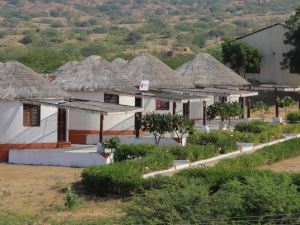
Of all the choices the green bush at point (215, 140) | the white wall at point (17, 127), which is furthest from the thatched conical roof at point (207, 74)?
the white wall at point (17, 127)

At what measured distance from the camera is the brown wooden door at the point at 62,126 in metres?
33.4

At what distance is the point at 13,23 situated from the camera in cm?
15188

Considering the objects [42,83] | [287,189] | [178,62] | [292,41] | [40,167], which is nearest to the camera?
[287,189]

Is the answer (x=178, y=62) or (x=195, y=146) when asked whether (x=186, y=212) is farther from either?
(x=178, y=62)

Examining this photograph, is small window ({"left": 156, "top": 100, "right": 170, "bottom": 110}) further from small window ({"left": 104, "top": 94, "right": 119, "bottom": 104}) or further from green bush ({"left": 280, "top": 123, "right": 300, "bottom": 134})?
green bush ({"left": 280, "top": 123, "right": 300, "bottom": 134})

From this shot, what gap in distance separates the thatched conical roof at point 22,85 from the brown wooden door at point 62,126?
708mm

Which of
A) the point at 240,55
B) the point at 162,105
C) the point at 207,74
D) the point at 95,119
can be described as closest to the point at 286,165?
the point at 95,119

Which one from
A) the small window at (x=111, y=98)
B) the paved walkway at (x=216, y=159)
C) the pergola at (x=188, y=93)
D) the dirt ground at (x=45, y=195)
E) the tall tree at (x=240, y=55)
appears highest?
the tall tree at (x=240, y=55)

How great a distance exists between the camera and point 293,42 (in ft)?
188

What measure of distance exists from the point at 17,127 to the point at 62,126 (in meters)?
2.40

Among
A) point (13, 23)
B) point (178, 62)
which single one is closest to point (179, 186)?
point (178, 62)

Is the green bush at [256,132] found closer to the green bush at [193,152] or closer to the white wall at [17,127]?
the green bush at [193,152]

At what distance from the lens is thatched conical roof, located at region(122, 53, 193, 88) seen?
1644 inches

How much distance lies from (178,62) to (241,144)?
35.1 m
